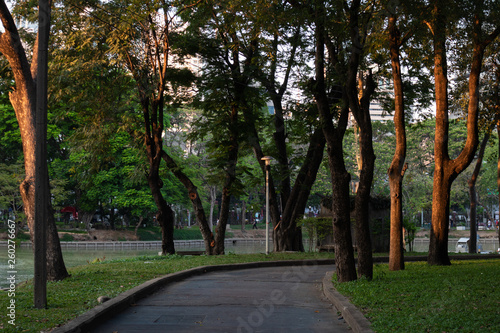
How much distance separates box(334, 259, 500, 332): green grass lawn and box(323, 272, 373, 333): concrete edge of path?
0.36 ft

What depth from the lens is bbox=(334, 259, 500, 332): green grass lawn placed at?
722cm

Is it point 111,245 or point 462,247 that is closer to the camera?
point 462,247

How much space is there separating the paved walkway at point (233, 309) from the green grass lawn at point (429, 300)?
63 cm

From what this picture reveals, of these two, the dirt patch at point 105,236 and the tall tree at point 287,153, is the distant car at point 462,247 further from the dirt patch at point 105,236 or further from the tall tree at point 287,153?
the dirt patch at point 105,236

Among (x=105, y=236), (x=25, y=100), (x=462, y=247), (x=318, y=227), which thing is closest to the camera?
(x=25, y=100)

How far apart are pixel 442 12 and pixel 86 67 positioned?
40.4ft

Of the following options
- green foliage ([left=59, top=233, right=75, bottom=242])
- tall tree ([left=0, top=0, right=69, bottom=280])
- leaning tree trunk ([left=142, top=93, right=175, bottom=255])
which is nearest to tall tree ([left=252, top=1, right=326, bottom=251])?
leaning tree trunk ([left=142, top=93, right=175, bottom=255])

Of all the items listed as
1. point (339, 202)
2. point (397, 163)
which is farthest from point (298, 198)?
point (339, 202)

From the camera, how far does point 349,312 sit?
27.7 ft

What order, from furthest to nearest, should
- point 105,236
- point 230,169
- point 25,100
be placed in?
point 105,236 → point 230,169 → point 25,100

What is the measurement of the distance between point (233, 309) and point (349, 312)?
2.18 metres

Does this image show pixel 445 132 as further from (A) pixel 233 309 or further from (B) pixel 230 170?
(B) pixel 230 170

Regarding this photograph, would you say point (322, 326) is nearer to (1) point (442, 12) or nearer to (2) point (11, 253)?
(2) point (11, 253)

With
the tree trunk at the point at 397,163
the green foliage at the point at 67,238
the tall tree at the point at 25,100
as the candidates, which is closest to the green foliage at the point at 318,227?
the tree trunk at the point at 397,163
